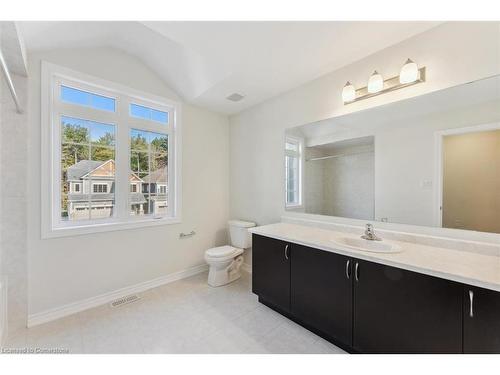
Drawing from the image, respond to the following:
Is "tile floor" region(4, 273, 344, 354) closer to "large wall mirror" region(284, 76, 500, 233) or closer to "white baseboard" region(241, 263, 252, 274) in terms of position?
"white baseboard" region(241, 263, 252, 274)

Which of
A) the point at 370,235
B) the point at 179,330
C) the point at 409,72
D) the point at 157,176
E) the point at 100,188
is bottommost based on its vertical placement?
the point at 179,330

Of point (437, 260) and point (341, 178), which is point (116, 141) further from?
point (437, 260)

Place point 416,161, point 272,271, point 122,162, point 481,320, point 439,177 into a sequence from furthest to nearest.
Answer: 1. point 122,162
2. point 272,271
3. point 416,161
4. point 439,177
5. point 481,320

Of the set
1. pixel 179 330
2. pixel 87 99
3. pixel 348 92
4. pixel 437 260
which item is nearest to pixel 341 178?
pixel 348 92

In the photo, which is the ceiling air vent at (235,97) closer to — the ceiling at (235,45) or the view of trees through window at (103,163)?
the ceiling at (235,45)

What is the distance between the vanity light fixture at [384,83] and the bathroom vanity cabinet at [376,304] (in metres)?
1.37

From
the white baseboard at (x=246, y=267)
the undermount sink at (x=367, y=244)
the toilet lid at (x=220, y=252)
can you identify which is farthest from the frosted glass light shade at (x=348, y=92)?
the white baseboard at (x=246, y=267)

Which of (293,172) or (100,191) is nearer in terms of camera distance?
(100,191)

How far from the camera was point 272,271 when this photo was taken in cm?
204

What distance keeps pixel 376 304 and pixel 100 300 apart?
2518 millimetres

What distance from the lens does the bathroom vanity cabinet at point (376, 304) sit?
1046mm

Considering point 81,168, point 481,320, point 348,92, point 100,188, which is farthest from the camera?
point 100,188
